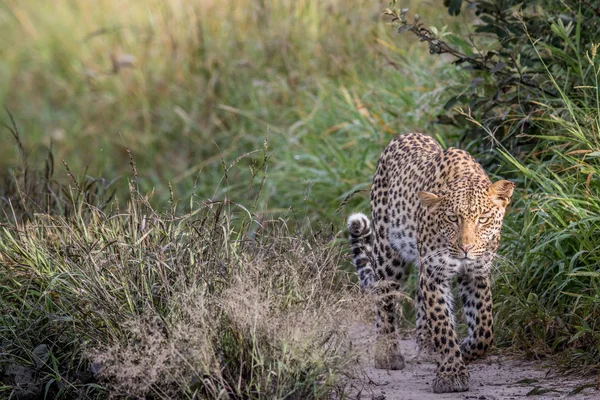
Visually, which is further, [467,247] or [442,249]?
[442,249]

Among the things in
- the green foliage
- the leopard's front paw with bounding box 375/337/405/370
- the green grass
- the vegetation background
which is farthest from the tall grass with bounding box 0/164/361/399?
the green foliage

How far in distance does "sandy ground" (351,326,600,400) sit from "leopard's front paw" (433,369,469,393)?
35mm

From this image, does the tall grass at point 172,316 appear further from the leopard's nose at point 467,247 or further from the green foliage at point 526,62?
the green foliage at point 526,62

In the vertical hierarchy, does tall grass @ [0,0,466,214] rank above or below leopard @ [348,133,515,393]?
below

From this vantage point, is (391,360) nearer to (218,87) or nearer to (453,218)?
(453,218)

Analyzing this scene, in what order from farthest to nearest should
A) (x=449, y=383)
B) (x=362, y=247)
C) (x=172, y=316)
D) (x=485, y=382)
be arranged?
1. (x=362, y=247)
2. (x=485, y=382)
3. (x=449, y=383)
4. (x=172, y=316)

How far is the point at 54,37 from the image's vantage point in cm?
1275

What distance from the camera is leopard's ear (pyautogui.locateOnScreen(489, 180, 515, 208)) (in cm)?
536

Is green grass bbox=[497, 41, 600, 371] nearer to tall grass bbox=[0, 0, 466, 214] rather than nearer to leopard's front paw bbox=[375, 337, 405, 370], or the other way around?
leopard's front paw bbox=[375, 337, 405, 370]

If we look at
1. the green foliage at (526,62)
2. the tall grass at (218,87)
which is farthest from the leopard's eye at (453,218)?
the tall grass at (218,87)

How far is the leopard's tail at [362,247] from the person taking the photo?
643cm

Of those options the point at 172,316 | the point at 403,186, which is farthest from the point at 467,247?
the point at 172,316

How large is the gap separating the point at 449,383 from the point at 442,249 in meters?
0.71

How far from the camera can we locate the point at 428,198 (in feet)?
17.9
